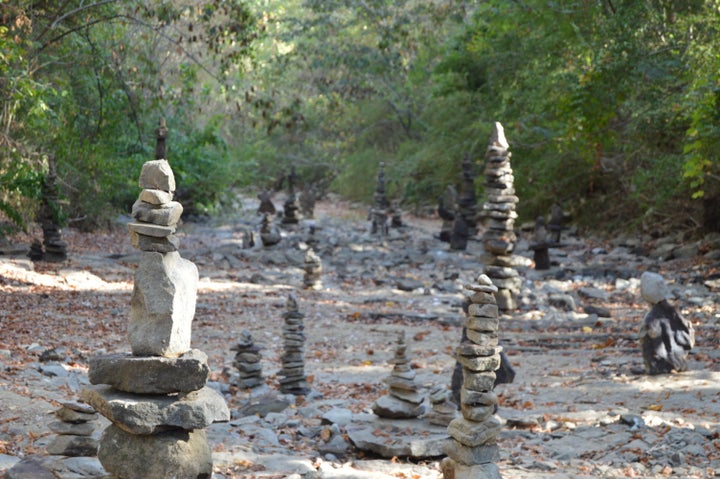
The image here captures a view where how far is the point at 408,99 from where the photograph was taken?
3966 centimetres

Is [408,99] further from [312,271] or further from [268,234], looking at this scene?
[312,271]

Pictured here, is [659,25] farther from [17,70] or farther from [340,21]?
[340,21]

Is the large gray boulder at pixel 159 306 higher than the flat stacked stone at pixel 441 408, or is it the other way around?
the large gray boulder at pixel 159 306

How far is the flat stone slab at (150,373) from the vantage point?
5434 millimetres

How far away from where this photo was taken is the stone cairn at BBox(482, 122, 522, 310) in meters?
15.8

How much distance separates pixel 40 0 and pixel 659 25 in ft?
40.2

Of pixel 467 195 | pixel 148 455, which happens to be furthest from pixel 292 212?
pixel 148 455

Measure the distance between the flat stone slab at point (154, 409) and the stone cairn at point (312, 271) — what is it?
12512 millimetres

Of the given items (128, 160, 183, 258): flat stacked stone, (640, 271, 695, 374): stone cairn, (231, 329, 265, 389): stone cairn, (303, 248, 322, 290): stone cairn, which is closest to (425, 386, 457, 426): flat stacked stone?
(231, 329, 265, 389): stone cairn

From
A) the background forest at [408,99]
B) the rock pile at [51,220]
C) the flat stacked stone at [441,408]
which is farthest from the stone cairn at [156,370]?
the rock pile at [51,220]

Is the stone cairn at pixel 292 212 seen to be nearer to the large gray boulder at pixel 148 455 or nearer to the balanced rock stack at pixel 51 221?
the balanced rock stack at pixel 51 221

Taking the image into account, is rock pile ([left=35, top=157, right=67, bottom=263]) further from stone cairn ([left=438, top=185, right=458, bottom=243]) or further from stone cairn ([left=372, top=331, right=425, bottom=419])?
stone cairn ([left=438, top=185, right=458, bottom=243])

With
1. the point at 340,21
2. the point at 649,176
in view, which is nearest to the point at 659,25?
the point at 649,176

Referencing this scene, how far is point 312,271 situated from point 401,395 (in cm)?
999
